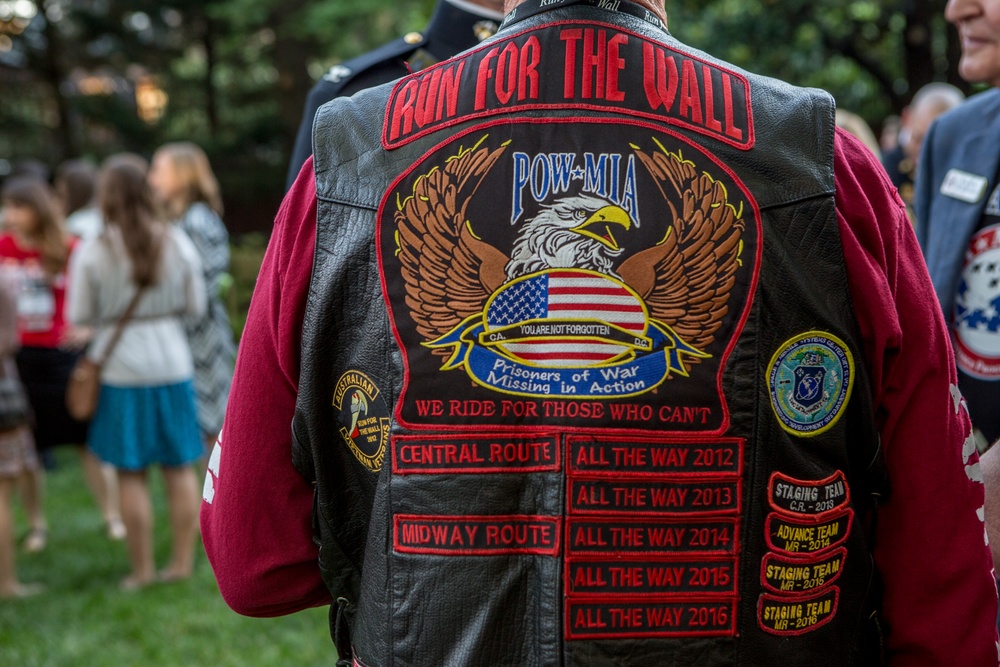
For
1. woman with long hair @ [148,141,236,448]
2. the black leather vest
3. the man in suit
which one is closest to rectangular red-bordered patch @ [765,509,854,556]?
the black leather vest

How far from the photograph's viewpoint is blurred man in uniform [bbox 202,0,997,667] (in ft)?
4.41

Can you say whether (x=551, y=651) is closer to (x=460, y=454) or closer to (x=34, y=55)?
(x=460, y=454)

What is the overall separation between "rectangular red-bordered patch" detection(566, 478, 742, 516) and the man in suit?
1196 millimetres

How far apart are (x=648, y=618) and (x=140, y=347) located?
4287 millimetres

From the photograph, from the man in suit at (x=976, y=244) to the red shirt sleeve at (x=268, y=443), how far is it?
1.53 meters

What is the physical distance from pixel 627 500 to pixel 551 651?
22cm

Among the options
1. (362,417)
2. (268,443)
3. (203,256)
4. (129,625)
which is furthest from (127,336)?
(362,417)

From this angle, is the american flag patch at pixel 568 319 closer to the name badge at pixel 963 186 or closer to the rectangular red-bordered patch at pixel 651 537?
the rectangular red-bordered patch at pixel 651 537

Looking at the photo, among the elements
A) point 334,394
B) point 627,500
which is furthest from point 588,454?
point 334,394

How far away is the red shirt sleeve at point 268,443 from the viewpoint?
1.45 metres

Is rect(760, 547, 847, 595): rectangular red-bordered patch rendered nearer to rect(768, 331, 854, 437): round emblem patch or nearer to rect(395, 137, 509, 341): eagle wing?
rect(768, 331, 854, 437): round emblem patch

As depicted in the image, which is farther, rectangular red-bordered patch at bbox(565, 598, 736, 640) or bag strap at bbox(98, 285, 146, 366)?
bag strap at bbox(98, 285, 146, 366)

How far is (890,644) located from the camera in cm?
150

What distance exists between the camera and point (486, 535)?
4.51 ft
